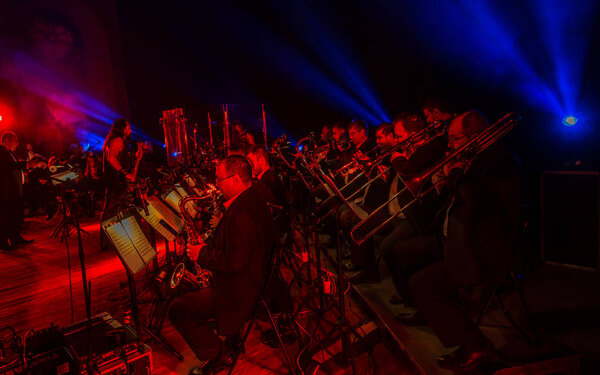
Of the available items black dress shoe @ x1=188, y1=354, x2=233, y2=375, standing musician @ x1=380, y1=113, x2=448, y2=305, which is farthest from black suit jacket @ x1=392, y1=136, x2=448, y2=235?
black dress shoe @ x1=188, y1=354, x2=233, y2=375

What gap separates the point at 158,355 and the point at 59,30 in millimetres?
15931

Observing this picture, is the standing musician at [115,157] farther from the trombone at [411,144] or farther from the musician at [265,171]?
the trombone at [411,144]

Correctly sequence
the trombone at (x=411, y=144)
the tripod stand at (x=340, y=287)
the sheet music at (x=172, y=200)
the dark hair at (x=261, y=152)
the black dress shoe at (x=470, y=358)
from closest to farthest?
the black dress shoe at (x=470, y=358) → the tripod stand at (x=340, y=287) → the sheet music at (x=172, y=200) → the trombone at (x=411, y=144) → the dark hair at (x=261, y=152)

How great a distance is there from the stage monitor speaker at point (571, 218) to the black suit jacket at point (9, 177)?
762 cm

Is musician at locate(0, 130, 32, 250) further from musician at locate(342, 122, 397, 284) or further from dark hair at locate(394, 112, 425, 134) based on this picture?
dark hair at locate(394, 112, 425, 134)

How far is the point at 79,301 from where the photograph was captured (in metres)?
4.52

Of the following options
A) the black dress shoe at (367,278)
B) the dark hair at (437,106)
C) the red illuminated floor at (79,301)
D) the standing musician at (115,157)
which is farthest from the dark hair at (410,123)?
the standing musician at (115,157)

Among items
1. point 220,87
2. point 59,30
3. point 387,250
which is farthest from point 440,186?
point 59,30

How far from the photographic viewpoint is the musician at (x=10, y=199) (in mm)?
6199

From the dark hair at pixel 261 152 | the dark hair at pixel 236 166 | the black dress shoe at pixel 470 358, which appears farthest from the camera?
the dark hair at pixel 261 152

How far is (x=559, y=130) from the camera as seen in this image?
419cm

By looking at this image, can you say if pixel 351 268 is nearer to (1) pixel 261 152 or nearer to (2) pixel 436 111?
(1) pixel 261 152

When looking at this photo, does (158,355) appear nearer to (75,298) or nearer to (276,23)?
(75,298)

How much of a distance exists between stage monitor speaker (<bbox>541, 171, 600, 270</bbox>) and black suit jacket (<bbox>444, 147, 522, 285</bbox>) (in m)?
2.20
